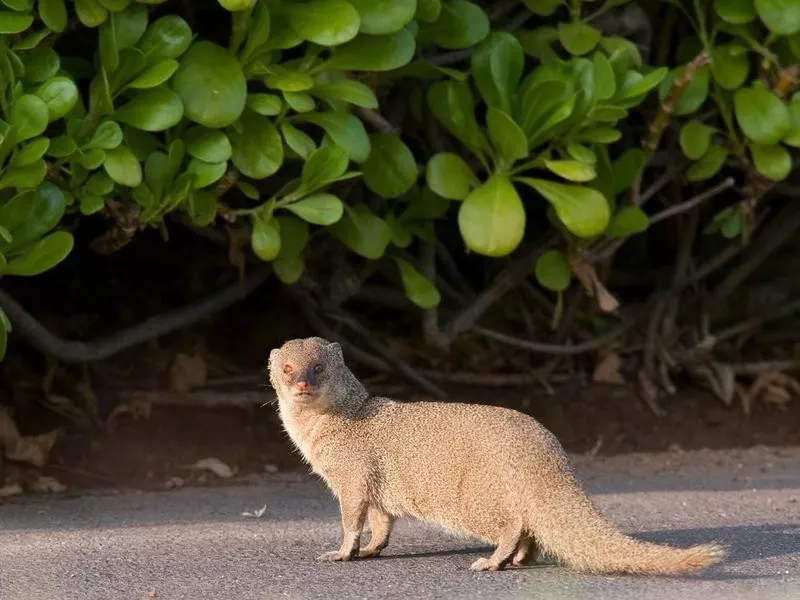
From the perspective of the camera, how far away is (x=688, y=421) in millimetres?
6145

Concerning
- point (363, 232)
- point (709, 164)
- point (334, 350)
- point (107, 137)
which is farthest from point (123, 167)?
point (709, 164)

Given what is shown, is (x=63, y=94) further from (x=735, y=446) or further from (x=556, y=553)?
(x=735, y=446)

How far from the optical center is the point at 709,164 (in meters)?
5.36

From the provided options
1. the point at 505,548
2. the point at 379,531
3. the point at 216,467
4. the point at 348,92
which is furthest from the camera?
the point at 216,467

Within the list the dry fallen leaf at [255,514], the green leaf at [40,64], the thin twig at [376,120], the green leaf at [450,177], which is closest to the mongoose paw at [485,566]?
the dry fallen leaf at [255,514]

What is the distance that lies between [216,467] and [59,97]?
183 cm

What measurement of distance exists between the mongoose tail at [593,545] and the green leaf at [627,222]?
5.70 feet

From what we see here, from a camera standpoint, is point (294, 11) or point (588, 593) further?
point (294, 11)

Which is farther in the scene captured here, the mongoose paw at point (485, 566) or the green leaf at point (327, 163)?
the green leaf at point (327, 163)

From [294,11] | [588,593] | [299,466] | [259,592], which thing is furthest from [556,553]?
[299,466]

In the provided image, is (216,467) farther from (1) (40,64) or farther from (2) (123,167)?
(1) (40,64)

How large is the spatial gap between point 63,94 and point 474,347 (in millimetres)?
2581

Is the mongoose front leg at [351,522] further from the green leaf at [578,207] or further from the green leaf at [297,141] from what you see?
Answer: the green leaf at [578,207]

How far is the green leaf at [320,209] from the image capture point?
4.45 metres
